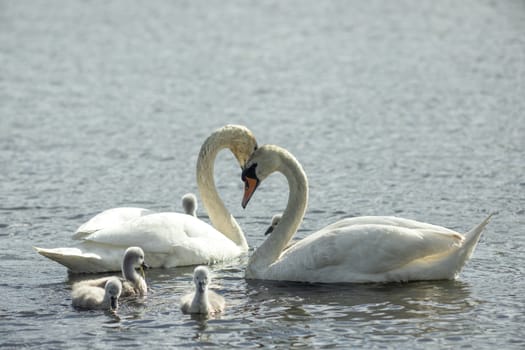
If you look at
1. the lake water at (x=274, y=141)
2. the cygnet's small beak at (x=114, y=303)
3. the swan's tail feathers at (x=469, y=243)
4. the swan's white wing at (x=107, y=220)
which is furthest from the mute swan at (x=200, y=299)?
the swan's tail feathers at (x=469, y=243)

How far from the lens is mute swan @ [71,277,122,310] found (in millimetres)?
11438

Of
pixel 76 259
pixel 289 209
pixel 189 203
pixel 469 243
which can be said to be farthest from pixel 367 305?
pixel 189 203

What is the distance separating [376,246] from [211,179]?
3.64 m

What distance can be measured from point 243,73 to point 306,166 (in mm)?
9825

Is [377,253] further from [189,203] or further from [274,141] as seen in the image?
[274,141]

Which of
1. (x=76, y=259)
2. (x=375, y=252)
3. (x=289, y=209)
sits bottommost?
(x=76, y=259)

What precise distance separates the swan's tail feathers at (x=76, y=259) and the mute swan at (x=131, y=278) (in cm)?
69

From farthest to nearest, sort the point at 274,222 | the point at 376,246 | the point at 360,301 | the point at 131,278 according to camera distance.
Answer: the point at 274,222, the point at 376,246, the point at 131,278, the point at 360,301

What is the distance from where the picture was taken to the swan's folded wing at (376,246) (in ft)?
40.3

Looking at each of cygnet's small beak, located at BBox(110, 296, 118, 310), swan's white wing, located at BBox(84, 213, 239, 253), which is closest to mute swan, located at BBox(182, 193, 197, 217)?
swan's white wing, located at BBox(84, 213, 239, 253)

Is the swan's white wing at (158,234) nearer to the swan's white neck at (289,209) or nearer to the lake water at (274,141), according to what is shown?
the lake water at (274,141)

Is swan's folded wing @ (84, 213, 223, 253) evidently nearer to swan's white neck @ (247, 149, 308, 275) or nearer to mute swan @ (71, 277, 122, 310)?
swan's white neck @ (247, 149, 308, 275)

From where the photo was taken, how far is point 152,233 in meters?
13.3

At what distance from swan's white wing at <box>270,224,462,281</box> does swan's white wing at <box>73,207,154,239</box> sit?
2.35 metres
